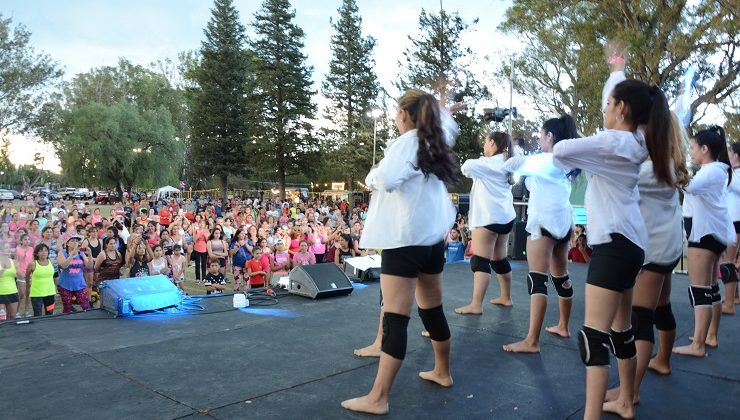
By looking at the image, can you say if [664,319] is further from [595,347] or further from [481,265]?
[481,265]

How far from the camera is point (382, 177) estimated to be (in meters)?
2.46

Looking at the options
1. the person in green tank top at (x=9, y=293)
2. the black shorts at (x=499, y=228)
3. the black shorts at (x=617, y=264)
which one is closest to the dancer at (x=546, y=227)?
the black shorts at (x=499, y=228)

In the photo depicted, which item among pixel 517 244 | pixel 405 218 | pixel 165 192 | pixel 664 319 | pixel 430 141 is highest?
pixel 165 192

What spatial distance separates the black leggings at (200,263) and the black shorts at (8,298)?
160 inches

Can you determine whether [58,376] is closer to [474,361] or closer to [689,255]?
[474,361]

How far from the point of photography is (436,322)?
279cm

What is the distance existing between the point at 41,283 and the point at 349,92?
98.8ft

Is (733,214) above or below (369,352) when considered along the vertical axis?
above

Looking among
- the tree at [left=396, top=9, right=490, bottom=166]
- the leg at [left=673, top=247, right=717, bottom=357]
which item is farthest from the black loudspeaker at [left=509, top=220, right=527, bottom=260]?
the tree at [left=396, top=9, right=490, bottom=166]

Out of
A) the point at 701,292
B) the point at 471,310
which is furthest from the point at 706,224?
the point at 471,310

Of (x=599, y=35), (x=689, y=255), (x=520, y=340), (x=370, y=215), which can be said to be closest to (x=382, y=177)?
(x=370, y=215)

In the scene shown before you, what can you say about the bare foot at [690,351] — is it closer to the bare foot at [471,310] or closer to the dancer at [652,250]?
the dancer at [652,250]

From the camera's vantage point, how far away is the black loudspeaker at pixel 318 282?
17.9ft

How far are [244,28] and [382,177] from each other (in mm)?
35465
